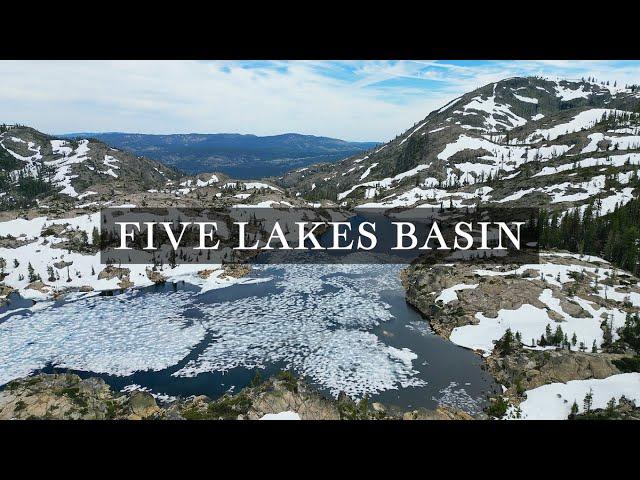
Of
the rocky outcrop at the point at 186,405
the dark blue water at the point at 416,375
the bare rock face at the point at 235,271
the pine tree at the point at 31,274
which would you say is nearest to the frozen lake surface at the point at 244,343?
the dark blue water at the point at 416,375

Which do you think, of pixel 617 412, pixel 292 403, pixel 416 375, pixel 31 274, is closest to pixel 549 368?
pixel 617 412

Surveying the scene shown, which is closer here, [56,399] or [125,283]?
[56,399]

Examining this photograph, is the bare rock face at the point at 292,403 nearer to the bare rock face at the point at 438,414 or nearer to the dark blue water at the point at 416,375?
the dark blue water at the point at 416,375

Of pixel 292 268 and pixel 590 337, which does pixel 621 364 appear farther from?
pixel 292 268

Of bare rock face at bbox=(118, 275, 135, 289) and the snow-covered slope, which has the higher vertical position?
the snow-covered slope

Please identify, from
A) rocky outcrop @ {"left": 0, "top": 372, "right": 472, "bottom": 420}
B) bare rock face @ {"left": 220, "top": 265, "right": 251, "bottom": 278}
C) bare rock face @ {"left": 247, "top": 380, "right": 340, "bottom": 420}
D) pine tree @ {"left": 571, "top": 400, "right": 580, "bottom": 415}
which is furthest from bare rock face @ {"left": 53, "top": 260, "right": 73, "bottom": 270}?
pine tree @ {"left": 571, "top": 400, "right": 580, "bottom": 415}

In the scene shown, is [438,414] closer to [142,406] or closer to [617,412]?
[617,412]

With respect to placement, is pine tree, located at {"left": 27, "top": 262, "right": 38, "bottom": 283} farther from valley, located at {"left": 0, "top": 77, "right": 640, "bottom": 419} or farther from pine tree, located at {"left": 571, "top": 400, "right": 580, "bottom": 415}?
pine tree, located at {"left": 571, "top": 400, "right": 580, "bottom": 415}

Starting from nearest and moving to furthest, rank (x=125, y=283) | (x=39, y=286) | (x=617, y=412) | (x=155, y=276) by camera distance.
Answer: (x=617, y=412), (x=39, y=286), (x=125, y=283), (x=155, y=276)
